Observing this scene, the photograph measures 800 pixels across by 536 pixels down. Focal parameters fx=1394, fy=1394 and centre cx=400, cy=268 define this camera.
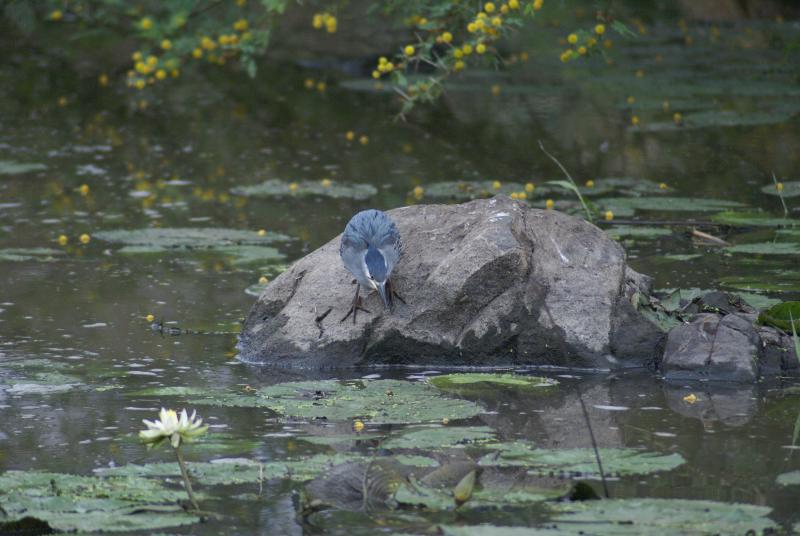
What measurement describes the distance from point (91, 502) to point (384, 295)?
2284 mm

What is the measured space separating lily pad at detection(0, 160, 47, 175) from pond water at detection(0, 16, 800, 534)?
0.11 feet

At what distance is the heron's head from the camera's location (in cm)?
599

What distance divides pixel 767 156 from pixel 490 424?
6874 mm

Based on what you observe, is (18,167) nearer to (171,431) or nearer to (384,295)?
(384,295)

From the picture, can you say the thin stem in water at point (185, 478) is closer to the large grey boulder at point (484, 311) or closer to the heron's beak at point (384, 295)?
the heron's beak at point (384, 295)

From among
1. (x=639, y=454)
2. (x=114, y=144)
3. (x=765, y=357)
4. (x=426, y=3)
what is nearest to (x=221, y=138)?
(x=114, y=144)

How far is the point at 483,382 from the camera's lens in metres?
5.78

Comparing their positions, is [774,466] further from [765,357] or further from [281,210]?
[281,210]

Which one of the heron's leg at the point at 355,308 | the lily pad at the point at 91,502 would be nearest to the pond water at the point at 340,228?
the lily pad at the point at 91,502

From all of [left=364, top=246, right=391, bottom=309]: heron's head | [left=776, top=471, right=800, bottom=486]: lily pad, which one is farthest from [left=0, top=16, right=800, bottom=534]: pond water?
[left=364, top=246, right=391, bottom=309]: heron's head

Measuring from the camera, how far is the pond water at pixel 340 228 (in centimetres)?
469

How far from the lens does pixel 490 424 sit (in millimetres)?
5207

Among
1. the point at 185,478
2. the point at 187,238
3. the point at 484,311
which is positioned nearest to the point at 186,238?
the point at 187,238

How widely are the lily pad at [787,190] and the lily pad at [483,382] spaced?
14.0 feet
